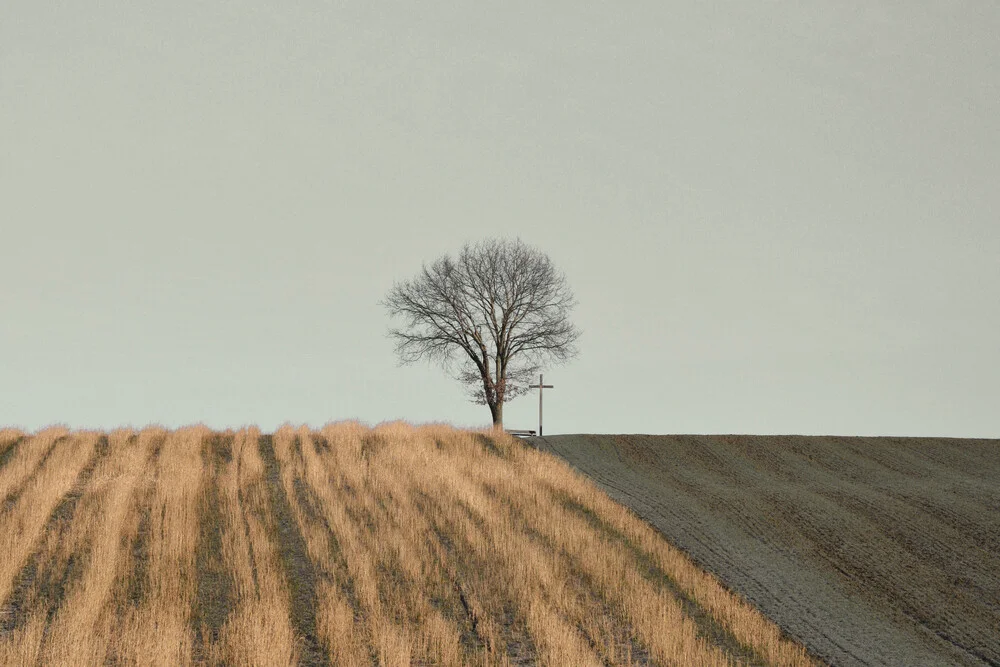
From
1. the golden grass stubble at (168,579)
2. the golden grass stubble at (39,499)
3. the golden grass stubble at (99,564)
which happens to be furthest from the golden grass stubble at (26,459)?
the golden grass stubble at (168,579)

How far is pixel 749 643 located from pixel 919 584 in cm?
Result: 540

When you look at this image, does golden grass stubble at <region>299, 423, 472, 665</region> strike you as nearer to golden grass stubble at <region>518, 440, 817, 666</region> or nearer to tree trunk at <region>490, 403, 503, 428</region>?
golden grass stubble at <region>518, 440, 817, 666</region>

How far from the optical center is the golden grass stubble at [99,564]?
37.9 ft

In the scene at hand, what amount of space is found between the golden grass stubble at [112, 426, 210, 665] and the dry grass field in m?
0.04

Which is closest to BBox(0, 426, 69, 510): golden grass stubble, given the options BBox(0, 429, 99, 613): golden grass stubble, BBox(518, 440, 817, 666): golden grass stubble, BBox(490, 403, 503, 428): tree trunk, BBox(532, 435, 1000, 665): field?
BBox(0, 429, 99, 613): golden grass stubble

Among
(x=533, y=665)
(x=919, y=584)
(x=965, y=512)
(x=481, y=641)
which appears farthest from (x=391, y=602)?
(x=965, y=512)

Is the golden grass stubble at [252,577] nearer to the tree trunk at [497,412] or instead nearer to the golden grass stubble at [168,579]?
the golden grass stubble at [168,579]

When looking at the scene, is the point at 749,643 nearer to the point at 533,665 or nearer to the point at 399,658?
the point at 533,665

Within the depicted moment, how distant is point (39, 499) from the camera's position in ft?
62.3

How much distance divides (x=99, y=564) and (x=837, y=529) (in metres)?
15.0

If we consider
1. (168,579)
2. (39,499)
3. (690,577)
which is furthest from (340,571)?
(39,499)

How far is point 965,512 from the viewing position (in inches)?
867

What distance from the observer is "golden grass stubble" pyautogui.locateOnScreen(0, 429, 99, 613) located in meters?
15.1

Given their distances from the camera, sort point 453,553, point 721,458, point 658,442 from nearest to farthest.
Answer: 1. point 453,553
2. point 721,458
3. point 658,442
